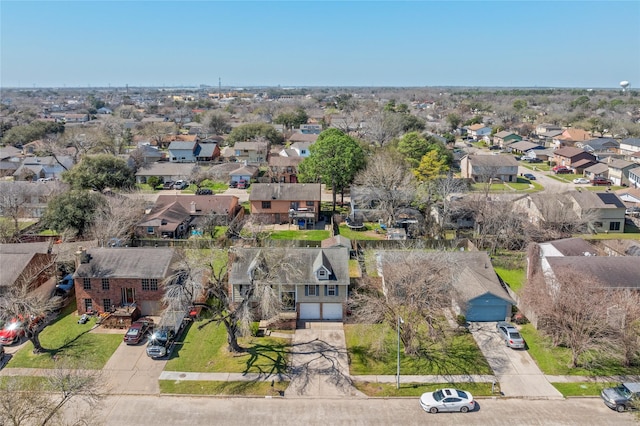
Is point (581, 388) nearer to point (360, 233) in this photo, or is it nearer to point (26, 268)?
point (360, 233)

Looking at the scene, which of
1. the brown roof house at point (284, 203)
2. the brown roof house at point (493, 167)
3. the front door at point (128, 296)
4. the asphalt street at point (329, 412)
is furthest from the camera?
the brown roof house at point (493, 167)

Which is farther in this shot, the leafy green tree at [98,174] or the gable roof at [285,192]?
the leafy green tree at [98,174]

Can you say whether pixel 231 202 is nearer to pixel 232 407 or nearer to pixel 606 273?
pixel 232 407

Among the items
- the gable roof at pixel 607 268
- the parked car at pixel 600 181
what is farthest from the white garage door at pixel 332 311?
the parked car at pixel 600 181

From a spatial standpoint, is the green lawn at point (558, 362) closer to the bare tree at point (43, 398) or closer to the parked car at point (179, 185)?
the bare tree at point (43, 398)

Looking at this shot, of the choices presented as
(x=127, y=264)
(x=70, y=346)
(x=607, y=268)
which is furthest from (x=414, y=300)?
(x=70, y=346)

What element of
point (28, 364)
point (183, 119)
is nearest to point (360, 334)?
point (28, 364)
